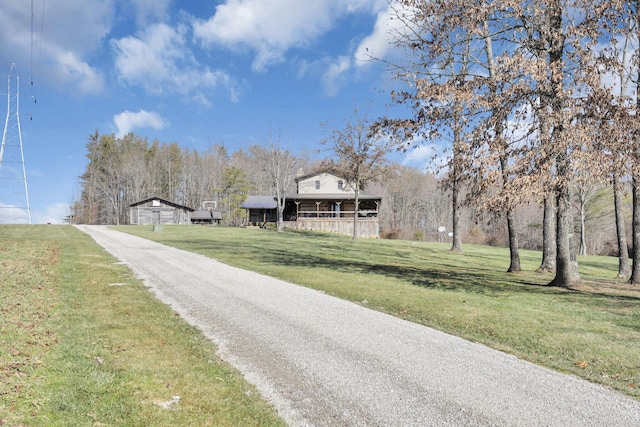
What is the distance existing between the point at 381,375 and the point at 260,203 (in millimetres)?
45470

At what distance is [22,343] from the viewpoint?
4.92 meters

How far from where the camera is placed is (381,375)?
4.36 meters

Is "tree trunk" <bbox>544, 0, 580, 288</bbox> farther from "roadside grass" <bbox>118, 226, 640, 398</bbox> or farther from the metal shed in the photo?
the metal shed

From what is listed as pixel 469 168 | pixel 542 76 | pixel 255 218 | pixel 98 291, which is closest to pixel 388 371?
pixel 469 168

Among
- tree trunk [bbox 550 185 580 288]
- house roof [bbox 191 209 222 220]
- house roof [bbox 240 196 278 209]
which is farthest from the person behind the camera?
house roof [bbox 191 209 222 220]

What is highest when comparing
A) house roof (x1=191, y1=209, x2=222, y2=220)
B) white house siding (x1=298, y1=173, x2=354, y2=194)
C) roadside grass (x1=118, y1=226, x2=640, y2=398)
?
white house siding (x1=298, y1=173, x2=354, y2=194)

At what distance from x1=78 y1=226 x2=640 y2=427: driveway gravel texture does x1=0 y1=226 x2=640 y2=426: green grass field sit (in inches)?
14.8

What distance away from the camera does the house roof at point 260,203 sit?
47.5 metres

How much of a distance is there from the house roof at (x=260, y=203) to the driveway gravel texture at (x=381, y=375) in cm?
4018

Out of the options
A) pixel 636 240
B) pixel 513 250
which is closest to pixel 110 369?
pixel 513 250

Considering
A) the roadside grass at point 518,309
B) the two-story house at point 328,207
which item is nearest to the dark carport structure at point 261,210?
the two-story house at point 328,207

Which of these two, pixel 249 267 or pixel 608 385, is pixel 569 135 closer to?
pixel 608 385

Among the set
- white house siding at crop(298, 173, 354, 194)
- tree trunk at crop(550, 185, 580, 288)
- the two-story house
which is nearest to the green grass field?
Result: tree trunk at crop(550, 185, 580, 288)

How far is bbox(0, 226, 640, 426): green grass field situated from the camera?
3521 mm
